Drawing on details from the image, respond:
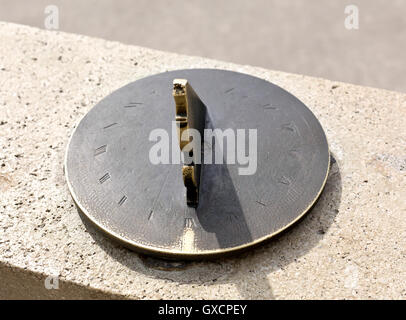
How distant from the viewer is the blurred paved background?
3.54 m

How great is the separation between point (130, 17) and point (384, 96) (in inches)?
98.2

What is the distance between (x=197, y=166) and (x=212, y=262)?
0.31m

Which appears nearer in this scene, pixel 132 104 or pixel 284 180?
pixel 284 180

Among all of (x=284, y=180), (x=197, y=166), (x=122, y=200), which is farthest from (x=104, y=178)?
(x=284, y=180)

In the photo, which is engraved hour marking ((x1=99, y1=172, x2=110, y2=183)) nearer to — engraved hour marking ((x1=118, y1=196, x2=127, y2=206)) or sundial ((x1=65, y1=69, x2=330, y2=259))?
sundial ((x1=65, y1=69, x2=330, y2=259))

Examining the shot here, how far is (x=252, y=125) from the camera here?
1.87 meters

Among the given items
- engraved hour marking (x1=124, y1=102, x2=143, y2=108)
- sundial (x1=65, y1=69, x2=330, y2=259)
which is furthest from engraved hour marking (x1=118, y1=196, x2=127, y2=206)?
engraved hour marking (x1=124, y1=102, x2=143, y2=108)

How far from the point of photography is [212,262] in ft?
5.32

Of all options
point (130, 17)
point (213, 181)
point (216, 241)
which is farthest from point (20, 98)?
point (130, 17)

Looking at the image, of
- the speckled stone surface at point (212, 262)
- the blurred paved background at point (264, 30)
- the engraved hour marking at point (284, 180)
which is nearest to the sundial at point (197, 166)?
the engraved hour marking at point (284, 180)

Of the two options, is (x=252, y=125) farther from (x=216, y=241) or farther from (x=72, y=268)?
(x=72, y=268)

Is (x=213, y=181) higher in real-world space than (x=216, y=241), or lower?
higher

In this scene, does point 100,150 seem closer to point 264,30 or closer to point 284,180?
point 284,180
